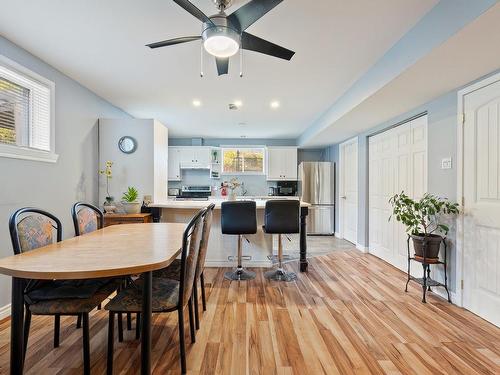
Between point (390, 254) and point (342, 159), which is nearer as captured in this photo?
point (390, 254)

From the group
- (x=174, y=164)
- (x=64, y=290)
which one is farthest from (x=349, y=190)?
(x=64, y=290)

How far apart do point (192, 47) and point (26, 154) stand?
185 centimetres

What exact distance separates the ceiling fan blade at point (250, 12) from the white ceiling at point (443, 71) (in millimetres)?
1237

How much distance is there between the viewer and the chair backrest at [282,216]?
3197mm

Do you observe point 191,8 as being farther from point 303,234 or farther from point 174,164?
point 174,164

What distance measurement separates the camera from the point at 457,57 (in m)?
2.02

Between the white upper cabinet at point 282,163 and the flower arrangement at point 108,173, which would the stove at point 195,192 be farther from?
the flower arrangement at point 108,173

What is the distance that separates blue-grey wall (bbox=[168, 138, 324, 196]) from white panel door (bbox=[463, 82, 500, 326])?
4444mm

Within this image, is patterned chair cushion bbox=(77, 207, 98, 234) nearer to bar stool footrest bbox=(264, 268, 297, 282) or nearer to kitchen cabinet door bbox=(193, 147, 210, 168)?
bar stool footrest bbox=(264, 268, 297, 282)

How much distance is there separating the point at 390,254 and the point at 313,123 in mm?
2717

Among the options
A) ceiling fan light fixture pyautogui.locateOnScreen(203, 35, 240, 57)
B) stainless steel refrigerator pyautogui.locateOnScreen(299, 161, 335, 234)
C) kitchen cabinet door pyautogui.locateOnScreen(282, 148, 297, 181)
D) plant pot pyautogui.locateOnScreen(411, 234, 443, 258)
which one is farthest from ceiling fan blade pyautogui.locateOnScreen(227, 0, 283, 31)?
kitchen cabinet door pyautogui.locateOnScreen(282, 148, 297, 181)

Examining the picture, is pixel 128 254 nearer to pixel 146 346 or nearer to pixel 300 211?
pixel 146 346

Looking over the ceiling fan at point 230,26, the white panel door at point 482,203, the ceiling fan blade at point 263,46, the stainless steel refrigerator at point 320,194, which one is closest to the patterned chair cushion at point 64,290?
the ceiling fan at point 230,26

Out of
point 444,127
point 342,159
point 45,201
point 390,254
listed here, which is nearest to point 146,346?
point 45,201
